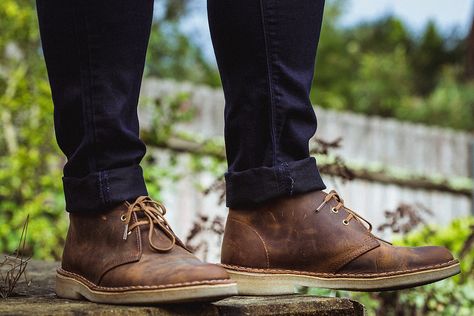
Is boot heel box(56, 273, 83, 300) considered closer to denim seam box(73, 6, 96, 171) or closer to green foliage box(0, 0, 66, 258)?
denim seam box(73, 6, 96, 171)

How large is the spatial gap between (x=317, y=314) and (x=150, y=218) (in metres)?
0.37

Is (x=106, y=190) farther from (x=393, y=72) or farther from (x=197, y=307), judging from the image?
(x=393, y=72)

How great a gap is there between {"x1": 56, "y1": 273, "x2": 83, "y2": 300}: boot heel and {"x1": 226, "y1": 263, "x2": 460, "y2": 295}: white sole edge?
0.32 metres

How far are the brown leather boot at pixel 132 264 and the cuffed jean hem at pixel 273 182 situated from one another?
0.18 meters

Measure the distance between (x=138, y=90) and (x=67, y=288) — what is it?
415mm

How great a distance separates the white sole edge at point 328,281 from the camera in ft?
4.80

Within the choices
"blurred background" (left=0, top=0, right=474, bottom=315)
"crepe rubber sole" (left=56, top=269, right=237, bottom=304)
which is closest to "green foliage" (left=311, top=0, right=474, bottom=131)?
"blurred background" (left=0, top=0, right=474, bottom=315)

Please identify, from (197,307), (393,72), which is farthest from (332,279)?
(393,72)

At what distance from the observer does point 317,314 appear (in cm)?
140

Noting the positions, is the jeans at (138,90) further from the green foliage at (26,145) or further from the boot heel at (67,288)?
the green foliage at (26,145)

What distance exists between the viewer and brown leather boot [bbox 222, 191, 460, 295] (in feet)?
4.81

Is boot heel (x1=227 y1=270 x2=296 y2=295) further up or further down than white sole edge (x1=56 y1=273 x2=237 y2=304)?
further down

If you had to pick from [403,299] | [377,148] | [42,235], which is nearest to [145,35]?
[403,299]

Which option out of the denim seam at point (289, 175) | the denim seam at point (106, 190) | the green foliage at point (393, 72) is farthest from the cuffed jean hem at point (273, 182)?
the green foliage at point (393, 72)
